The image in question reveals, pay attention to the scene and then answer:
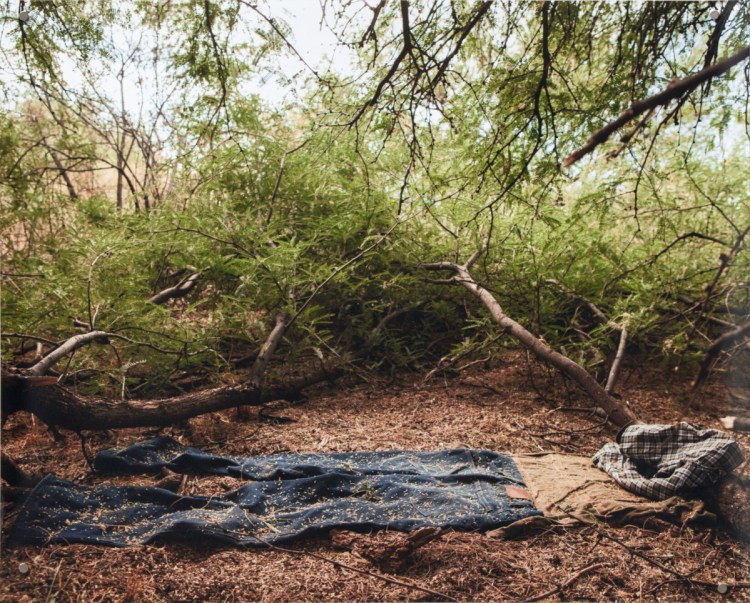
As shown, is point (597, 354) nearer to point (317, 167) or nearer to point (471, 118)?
point (471, 118)

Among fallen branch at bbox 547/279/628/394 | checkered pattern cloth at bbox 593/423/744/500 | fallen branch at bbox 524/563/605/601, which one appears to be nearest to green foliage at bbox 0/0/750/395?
fallen branch at bbox 547/279/628/394

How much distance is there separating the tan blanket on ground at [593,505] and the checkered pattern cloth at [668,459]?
0.05m

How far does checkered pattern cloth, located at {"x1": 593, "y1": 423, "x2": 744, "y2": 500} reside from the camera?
6.01 feet

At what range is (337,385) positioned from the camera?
330 centimetres

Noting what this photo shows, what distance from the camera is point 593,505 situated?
5.98 ft

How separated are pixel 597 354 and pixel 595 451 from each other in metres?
0.74

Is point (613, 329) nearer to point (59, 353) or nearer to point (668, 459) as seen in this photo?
point (668, 459)

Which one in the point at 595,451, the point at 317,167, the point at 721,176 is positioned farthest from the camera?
the point at 317,167

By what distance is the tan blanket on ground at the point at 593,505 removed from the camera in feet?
5.65

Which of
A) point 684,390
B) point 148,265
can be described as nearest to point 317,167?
point 148,265

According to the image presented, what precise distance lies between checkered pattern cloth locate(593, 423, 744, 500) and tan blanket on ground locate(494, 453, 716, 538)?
0.15 feet

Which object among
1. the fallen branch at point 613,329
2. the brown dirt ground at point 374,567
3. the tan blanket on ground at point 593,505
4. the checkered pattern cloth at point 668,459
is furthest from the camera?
the fallen branch at point 613,329

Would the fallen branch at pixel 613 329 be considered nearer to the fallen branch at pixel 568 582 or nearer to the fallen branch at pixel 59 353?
the fallen branch at pixel 568 582

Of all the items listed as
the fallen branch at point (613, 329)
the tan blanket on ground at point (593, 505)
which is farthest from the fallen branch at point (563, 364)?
the tan blanket on ground at point (593, 505)
